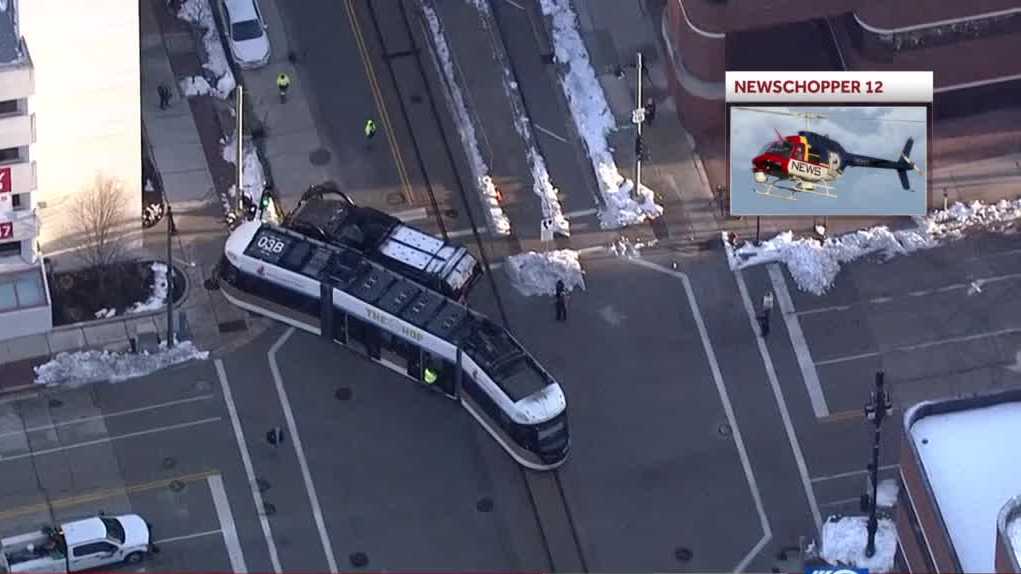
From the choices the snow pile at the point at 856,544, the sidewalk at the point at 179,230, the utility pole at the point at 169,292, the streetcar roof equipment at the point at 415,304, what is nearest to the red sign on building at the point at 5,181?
the sidewalk at the point at 179,230

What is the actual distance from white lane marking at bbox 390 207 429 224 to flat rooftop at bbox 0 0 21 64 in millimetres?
17905

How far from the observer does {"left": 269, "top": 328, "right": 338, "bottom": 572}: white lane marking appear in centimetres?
12188

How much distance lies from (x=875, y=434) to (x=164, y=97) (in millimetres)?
33590

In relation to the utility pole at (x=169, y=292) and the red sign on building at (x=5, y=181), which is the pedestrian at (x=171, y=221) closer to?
the utility pole at (x=169, y=292)

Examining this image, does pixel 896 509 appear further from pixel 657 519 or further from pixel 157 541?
pixel 157 541

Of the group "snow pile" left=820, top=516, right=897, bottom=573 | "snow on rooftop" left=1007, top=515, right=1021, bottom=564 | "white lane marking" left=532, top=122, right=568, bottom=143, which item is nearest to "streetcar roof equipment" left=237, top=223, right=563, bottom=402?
"snow pile" left=820, top=516, right=897, bottom=573

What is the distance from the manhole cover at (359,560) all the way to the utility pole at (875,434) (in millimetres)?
17282

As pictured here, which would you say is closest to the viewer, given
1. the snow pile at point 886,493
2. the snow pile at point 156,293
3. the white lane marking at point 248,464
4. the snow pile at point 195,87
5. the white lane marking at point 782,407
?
the white lane marking at point 248,464

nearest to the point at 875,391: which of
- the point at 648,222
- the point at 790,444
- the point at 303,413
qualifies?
the point at 790,444

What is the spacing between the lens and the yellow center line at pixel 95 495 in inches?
4820

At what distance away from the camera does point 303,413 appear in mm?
126188

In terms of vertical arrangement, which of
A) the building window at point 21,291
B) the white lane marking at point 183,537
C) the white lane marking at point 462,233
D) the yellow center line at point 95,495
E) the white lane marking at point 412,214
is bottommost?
the white lane marking at point 183,537

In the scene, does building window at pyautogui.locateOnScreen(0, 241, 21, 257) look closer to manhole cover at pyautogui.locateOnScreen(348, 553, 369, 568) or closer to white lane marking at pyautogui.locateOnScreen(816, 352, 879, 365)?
manhole cover at pyautogui.locateOnScreen(348, 553, 369, 568)

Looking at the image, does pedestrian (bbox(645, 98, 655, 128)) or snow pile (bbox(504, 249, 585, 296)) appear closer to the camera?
snow pile (bbox(504, 249, 585, 296))
